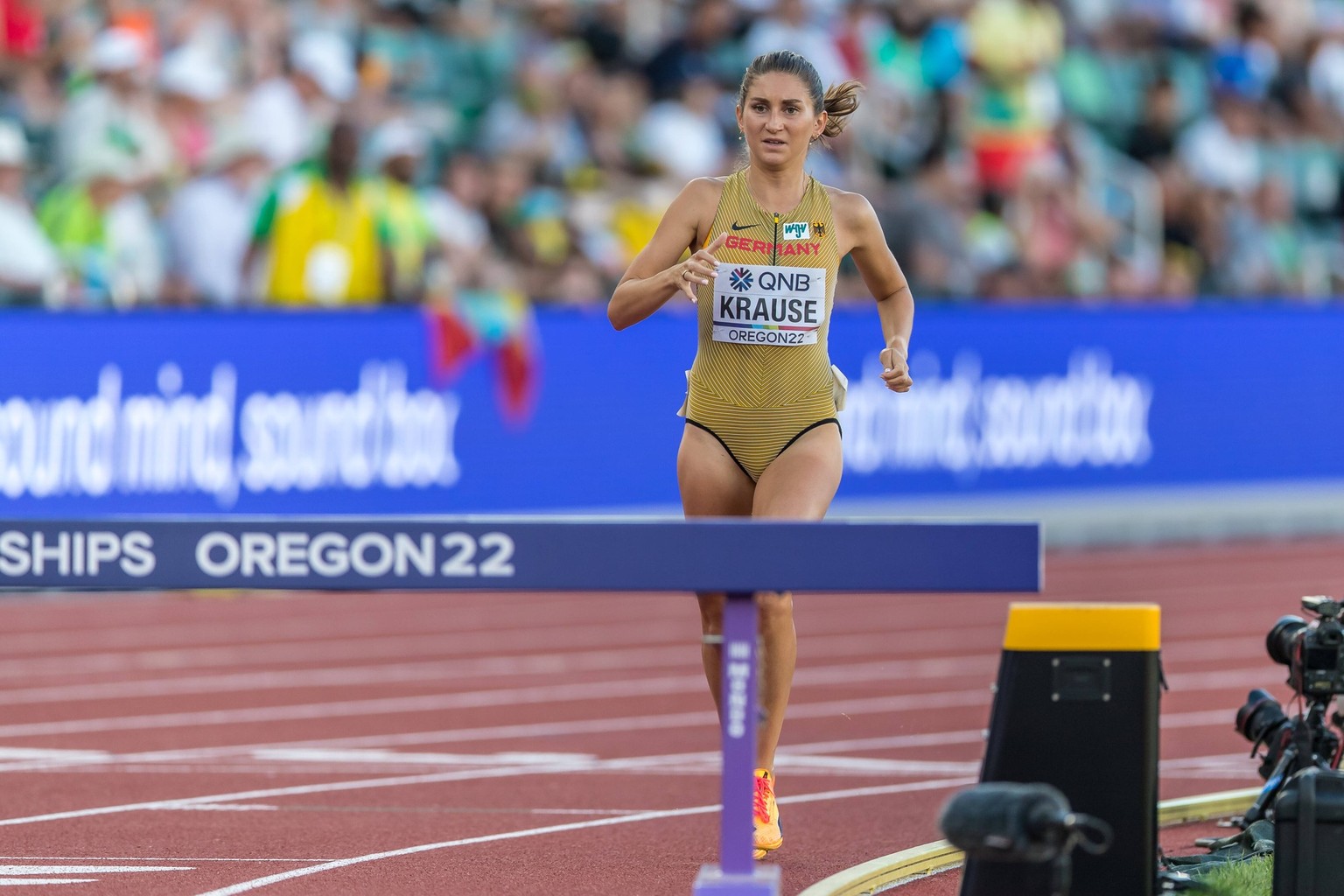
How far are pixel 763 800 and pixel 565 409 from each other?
937cm

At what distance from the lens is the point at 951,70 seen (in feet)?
64.7

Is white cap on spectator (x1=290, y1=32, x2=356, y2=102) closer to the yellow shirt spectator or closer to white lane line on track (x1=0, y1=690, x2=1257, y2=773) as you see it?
the yellow shirt spectator

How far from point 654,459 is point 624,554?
11056 mm

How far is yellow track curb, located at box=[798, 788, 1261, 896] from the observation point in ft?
19.2

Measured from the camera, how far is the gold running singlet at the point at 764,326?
20.9ft

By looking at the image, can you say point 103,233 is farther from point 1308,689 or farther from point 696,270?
point 1308,689

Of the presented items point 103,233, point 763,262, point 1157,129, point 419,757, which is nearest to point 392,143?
point 103,233

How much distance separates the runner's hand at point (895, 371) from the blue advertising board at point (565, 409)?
308 inches

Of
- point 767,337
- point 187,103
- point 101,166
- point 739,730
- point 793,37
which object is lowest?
point 739,730

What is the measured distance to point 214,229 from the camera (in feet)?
47.3

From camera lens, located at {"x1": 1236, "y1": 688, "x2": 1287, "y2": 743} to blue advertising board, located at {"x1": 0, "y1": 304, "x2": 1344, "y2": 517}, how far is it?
7893 millimetres

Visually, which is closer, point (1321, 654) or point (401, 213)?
point (1321, 654)

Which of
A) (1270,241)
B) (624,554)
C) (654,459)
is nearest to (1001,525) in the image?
(624,554)

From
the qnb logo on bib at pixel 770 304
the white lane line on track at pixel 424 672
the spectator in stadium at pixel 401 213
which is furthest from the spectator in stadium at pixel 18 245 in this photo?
the qnb logo on bib at pixel 770 304
